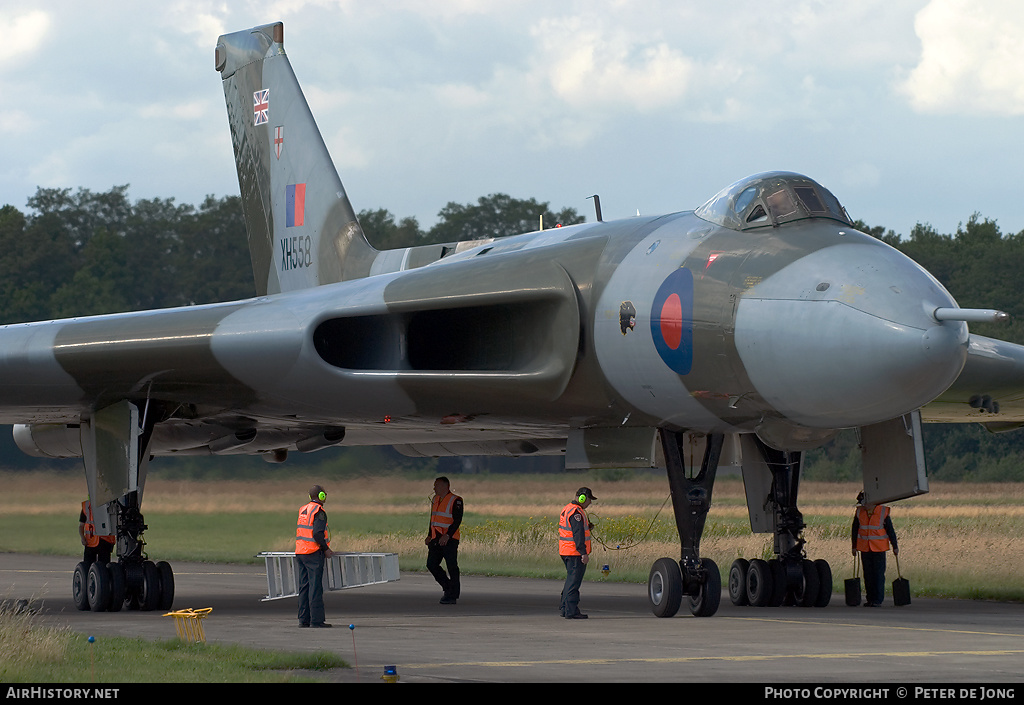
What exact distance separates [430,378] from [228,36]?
964 cm

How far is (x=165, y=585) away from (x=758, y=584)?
591 cm

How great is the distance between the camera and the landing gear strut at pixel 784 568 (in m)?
13.6

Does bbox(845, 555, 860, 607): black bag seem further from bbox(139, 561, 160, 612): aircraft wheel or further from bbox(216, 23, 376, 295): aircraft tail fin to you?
bbox(139, 561, 160, 612): aircraft wheel

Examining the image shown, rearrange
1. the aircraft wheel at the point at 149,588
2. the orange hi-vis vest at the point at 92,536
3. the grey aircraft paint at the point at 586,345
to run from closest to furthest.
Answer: the grey aircraft paint at the point at 586,345 < the aircraft wheel at the point at 149,588 < the orange hi-vis vest at the point at 92,536

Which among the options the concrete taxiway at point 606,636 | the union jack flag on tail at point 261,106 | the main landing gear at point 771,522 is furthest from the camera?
the union jack flag on tail at point 261,106

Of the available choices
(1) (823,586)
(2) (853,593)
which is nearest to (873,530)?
(2) (853,593)

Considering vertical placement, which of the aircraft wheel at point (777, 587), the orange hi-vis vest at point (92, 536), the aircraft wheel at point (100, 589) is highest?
the orange hi-vis vest at point (92, 536)

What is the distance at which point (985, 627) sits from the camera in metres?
11.1

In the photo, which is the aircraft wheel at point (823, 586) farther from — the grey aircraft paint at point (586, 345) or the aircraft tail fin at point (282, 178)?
the aircraft tail fin at point (282, 178)

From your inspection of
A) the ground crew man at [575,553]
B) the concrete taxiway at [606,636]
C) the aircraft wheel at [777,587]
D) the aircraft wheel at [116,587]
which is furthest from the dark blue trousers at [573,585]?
the aircraft wheel at [116,587]

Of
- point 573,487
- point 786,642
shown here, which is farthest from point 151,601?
point 573,487

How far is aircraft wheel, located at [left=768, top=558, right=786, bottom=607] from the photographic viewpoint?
1352 centimetres

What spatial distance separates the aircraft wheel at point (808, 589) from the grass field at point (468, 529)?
3839 millimetres

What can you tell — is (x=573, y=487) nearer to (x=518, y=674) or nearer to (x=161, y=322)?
(x=161, y=322)
